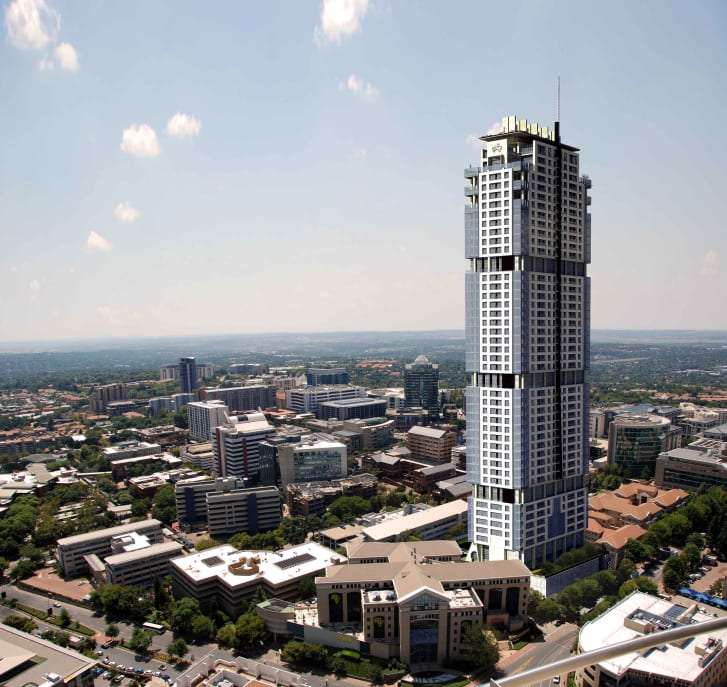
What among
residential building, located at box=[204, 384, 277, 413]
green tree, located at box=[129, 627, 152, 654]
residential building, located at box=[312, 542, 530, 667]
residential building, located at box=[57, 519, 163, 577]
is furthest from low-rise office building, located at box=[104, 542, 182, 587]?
residential building, located at box=[204, 384, 277, 413]

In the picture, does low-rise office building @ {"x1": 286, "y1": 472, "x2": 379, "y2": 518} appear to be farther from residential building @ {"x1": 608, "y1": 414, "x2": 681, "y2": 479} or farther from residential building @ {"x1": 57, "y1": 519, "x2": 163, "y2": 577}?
residential building @ {"x1": 608, "y1": 414, "x2": 681, "y2": 479}

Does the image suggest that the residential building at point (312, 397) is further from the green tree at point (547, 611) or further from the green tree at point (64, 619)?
the green tree at point (547, 611)

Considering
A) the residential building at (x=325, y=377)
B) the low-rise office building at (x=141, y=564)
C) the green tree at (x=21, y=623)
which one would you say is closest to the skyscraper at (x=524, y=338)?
the low-rise office building at (x=141, y=564)

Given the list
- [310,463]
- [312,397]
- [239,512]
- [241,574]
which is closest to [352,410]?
[312,397]

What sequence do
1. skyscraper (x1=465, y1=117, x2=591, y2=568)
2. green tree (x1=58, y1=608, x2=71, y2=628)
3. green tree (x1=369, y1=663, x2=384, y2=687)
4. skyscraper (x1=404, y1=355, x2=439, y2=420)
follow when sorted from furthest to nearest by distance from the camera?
skyscraper (x1=404, y1=355, x2=439, y2=420) < skyscraper (x1=465, y1=117, x2=591, y2=568) < green tree (x1=58, y1=608, x2=71, y2=628) < green tree (x1=369, y1=663, x2=384, y2=687)

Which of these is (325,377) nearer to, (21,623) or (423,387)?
(423,387)

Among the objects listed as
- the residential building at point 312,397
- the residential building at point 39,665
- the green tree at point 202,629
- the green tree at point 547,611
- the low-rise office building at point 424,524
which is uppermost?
the residential building at point 312,397

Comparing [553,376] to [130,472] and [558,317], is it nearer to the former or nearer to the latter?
[558,317]
